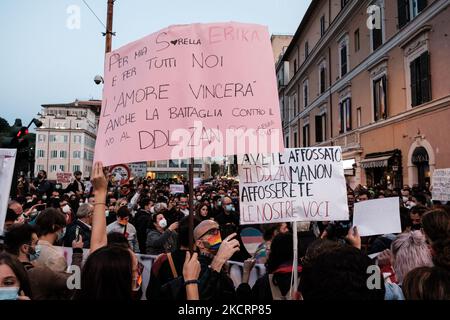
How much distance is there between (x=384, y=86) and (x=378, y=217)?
16.9m

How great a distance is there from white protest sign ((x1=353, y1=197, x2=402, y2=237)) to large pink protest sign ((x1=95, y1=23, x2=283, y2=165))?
2.08 m

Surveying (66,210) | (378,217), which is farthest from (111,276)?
(66,210)

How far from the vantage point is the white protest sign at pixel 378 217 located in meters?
4.16

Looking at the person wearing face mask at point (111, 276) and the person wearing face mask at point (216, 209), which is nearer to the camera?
the person wearing face mask at point (111, 276)

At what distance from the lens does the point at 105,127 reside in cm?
300

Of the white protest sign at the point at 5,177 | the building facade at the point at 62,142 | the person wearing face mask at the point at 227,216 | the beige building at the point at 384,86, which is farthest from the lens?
the building facade at the point at 62,142

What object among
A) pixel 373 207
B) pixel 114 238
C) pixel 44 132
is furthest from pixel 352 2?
pixel 44 132

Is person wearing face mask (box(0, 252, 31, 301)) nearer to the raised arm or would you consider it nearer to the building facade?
the raised arm

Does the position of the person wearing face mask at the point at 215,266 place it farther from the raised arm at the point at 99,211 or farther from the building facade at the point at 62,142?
the building facade at the point at 62,142

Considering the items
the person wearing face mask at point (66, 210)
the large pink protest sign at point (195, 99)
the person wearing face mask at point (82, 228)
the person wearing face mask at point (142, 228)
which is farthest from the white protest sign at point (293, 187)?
the person wearing face mask at point (66, 210)

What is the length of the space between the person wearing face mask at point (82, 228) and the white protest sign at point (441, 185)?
6.69 m

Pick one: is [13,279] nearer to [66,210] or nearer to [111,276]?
[111,276]

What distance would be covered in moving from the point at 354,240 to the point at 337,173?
808mm
